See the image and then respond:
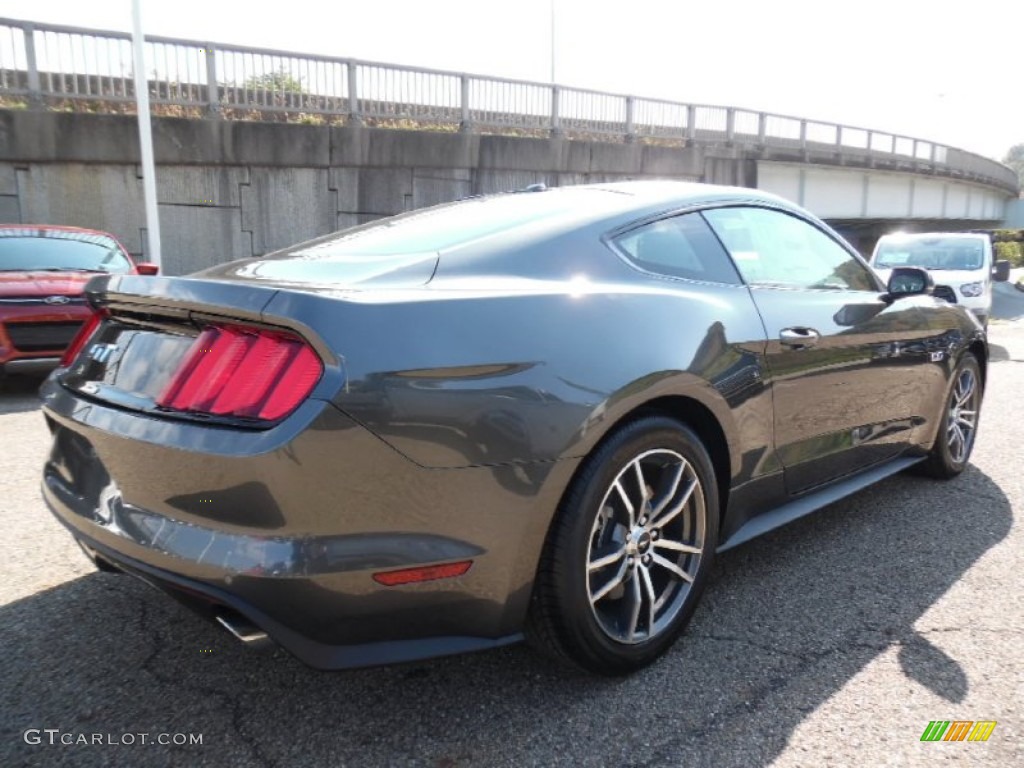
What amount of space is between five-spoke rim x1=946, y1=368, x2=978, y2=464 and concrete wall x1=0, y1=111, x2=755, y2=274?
1095cm

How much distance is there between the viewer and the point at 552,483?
6.61ft

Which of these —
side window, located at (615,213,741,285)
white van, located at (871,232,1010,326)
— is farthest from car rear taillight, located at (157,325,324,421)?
white van, located at (871,232,1010,326)

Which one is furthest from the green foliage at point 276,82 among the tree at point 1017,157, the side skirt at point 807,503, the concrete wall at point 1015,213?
the tree at point 1017,157

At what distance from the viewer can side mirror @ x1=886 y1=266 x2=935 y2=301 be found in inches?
148

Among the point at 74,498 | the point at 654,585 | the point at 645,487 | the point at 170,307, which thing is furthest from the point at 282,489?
the point at 654,585

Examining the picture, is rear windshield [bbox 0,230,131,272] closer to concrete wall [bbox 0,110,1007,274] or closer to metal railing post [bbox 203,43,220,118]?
concrete wall [bbox 0,110,1007,274]

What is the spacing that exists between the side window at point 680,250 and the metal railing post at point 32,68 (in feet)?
40.4

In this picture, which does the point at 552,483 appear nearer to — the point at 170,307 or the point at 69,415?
the point at 170,307

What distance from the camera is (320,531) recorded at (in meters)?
1.77

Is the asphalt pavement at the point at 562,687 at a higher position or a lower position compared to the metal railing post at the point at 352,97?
lower

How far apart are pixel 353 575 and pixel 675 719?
0.98m

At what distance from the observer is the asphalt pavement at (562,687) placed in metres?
1.99

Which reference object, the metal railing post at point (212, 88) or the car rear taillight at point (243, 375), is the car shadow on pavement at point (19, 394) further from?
the metal railing post at point (212, 88)

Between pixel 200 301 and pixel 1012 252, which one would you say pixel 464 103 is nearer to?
pixel 200 301
